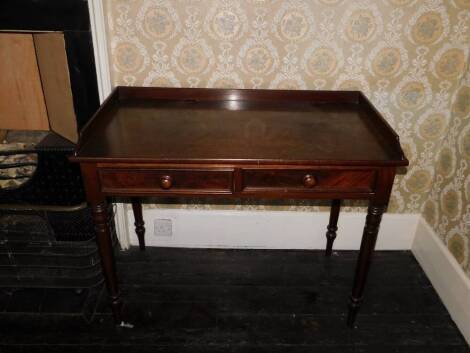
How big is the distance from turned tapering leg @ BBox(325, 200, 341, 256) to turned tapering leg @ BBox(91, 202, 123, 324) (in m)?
1.17

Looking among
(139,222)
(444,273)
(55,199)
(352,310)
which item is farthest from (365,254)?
(55,199)

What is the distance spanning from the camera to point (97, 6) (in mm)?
1788

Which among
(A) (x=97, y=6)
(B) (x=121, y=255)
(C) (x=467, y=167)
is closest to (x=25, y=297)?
(B) (x=121, y=255)

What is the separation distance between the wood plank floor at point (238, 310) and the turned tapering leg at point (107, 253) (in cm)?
14

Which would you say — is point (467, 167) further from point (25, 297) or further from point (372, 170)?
point (25, 297)

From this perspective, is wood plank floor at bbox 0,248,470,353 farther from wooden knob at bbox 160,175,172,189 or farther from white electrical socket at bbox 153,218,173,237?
wooden knob at bbox 160,175,172,189

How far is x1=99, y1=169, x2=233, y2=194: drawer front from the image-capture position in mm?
1522

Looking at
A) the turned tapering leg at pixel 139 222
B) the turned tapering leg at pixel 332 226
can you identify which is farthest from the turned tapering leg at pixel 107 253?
the turned tapering leg at pixel 332 226

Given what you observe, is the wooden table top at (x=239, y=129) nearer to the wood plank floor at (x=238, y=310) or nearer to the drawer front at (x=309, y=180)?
the drawer front at (x=309, y=180)

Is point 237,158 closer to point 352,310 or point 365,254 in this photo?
point 365,254

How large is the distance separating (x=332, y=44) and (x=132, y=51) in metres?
0.94

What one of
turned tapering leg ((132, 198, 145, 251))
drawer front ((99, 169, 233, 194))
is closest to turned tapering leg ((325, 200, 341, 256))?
drawer front ((99, 169, 233, 194))

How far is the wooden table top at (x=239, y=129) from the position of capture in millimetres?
1488

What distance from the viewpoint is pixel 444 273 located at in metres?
2.09
